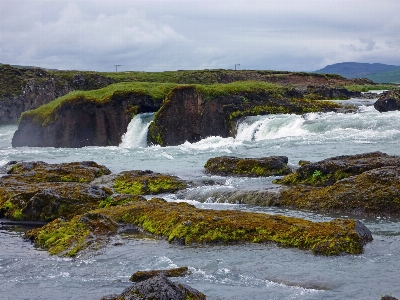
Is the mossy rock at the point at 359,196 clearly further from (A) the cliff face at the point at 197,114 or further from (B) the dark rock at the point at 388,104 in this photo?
(B) the dark rock at the point at 388,104

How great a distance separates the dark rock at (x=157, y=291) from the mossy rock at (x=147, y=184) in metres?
12.3

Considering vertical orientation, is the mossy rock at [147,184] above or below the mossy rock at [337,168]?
below

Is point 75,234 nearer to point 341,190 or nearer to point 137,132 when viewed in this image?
point 341,190

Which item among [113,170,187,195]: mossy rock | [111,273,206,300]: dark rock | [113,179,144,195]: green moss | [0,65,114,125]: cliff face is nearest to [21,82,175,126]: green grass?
[113,170,187,195]: mossy rock

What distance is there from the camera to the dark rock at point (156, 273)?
10.7 m

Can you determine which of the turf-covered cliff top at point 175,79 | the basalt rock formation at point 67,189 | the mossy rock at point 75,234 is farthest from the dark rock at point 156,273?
the turf-covered cliff top at point 175,79

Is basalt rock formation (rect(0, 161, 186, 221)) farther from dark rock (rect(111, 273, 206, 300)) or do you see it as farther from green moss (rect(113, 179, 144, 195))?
dark rock (rect(111, 273, 206, 300))

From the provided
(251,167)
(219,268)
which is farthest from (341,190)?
(219,268)

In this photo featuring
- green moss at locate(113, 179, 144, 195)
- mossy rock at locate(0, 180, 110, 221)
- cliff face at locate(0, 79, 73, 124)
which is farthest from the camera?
cliff face at locate(0, 79, 73, 124)

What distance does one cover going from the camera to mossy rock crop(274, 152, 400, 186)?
63.1 ft

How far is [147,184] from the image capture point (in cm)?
2191

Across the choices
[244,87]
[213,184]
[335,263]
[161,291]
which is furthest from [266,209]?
[244,87]

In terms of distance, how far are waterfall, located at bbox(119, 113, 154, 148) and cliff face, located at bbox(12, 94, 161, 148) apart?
0.66 meters

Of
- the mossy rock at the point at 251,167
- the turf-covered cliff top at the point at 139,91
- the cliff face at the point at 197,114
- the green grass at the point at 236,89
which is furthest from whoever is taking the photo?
the turf-covered cliff top at the point at 139,91
